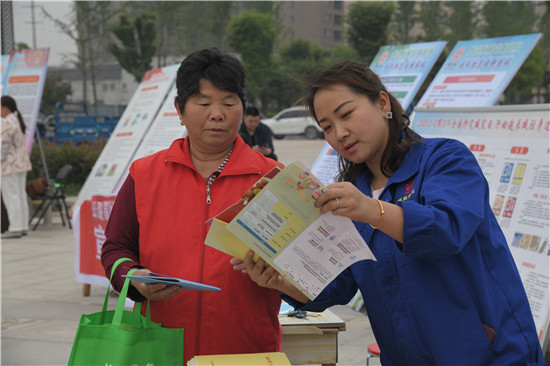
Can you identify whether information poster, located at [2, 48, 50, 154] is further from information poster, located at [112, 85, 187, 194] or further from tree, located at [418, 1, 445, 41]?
tree, located at [418, 1, 445, 41]

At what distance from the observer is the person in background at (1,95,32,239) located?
8.72m

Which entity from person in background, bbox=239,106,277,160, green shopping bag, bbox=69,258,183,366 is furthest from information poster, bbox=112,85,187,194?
green shopping bag, bbox=69,258,183,366

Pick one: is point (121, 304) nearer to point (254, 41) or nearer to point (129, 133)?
point (129, 133)

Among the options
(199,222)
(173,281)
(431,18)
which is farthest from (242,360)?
(431,18)

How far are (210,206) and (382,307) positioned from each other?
2.07 feet

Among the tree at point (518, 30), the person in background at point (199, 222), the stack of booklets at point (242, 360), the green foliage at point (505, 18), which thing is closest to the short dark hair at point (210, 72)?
the person in background at point (199, 222)

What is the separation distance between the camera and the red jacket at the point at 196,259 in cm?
189

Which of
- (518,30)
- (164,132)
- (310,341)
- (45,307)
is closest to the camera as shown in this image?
(310,341)

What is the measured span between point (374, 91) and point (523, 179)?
8.58 feet

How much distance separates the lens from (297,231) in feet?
4.75

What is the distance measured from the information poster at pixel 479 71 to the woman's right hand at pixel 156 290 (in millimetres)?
4155

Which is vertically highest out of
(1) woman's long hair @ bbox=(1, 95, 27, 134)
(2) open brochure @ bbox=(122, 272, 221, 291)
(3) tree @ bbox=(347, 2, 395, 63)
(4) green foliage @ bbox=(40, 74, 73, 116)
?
(2) open brochure @ bbox=(122, 272, 221, 291)

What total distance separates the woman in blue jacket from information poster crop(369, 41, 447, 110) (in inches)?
181

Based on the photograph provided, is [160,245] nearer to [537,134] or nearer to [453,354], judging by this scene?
[453,354]
